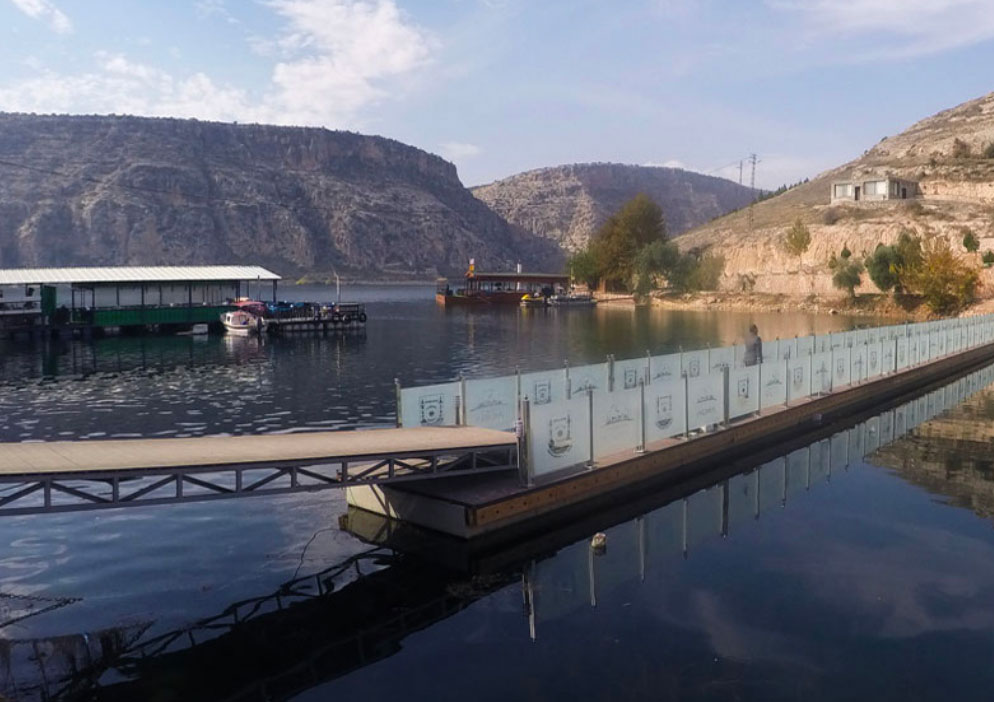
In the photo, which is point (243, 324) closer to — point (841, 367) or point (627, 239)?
point (841, 367)

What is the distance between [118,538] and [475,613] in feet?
29.4

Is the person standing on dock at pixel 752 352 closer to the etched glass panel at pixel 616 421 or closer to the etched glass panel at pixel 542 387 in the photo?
the etched glass panel at pixel 542 387

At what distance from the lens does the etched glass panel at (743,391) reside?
25.2 m

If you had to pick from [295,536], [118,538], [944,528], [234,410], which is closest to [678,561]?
[944,528]

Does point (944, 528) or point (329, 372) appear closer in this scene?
point (944, 528)

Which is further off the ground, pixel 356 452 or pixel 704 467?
pixel 356 452

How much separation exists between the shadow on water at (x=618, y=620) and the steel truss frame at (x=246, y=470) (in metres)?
1.51

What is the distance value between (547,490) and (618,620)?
4.49 meters

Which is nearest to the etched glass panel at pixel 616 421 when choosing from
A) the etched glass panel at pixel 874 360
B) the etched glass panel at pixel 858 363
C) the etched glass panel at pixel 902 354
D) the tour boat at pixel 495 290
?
the etched glass panel at pixel 858 363

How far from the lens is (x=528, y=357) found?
5712 centimetres

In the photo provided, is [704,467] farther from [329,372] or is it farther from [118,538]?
[329,372]

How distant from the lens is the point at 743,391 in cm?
2591

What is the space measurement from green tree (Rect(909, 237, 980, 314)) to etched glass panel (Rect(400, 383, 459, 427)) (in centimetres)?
8311

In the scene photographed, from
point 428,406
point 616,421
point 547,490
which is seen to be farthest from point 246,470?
point 616,421
